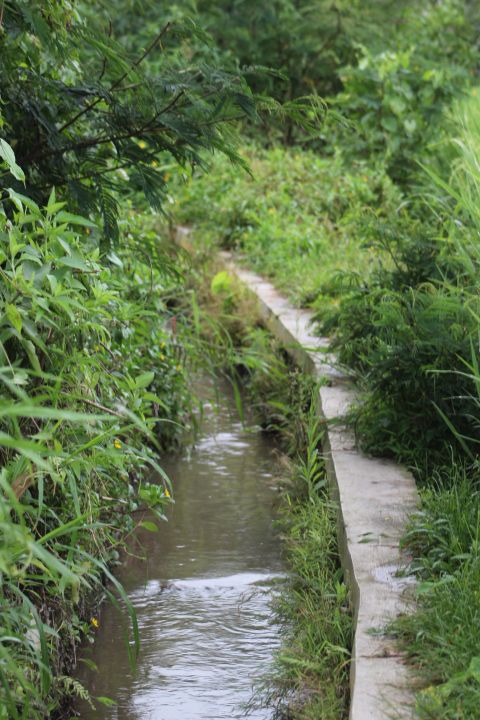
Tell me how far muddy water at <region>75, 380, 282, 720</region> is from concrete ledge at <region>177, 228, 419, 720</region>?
0.50 m

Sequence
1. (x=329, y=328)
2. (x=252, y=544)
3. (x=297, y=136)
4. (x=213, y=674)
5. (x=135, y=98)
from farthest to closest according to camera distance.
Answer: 1. (x=297, y=136)
2. (x=329, y=328)
3. (x=252, y=544)
4. (x=135, y=98)
5. (x=213, y=674)

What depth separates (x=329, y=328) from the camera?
196 inches

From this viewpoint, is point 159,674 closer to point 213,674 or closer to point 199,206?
point 213,674

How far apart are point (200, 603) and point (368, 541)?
100 cm

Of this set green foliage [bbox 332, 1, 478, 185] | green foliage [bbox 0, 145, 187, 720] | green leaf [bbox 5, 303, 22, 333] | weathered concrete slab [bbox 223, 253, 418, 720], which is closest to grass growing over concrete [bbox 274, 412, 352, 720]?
weathered concrete slab [bbox 223, 253, 418, 720]

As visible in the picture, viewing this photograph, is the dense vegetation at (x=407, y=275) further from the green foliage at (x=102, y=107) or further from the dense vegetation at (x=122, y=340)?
the green foliage at (x=102, y=107)

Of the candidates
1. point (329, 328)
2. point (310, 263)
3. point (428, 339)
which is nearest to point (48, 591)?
point (428, 339)

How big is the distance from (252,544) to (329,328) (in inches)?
43.9

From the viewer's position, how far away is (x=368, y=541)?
3215mm

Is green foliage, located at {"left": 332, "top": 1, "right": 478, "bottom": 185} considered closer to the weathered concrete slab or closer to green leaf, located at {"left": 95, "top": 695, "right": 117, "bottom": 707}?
the weathered concrete slab

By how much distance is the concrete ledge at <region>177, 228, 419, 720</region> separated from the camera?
2406 millimetres

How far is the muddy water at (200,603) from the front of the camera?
10.7 feet

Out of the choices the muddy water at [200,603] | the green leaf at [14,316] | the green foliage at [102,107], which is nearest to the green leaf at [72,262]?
the green leaf at [14,316]

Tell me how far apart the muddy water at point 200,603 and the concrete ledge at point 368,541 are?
498 mm
